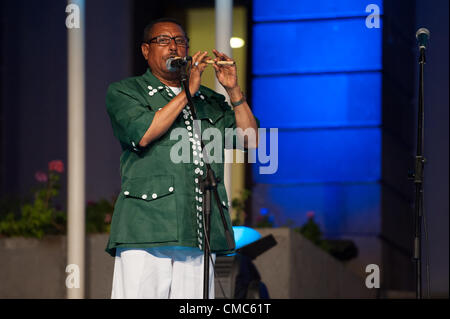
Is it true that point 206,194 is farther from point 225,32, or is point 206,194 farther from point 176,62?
point 225,32

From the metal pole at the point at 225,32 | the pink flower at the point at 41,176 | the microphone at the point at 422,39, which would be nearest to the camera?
the microphone at the point at 422,39

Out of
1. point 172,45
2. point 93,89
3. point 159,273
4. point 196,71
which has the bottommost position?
point 159,273

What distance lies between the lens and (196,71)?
3.31m

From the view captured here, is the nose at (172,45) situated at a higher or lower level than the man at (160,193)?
higher

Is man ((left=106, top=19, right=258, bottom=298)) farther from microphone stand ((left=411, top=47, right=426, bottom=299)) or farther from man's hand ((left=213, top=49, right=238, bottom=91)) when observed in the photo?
microphone stand ((left=411, top=47, right=426, bottom=299))

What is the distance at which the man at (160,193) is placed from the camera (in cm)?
322

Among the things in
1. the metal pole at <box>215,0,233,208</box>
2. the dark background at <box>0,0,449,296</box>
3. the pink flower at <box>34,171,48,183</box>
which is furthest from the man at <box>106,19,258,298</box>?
the dark background at <box>0,0,449,296</box>

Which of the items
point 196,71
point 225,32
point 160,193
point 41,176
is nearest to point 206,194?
point 160,193

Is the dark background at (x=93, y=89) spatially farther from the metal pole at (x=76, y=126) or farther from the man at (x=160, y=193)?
the man at (x=160, y=193)

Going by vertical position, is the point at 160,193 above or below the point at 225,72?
below

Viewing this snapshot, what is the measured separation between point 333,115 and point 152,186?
18.7 feet

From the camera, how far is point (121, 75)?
8.91 m

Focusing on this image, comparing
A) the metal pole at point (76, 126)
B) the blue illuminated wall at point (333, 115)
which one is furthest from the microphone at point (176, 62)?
the blue illuminated wall at point (333, 115)
